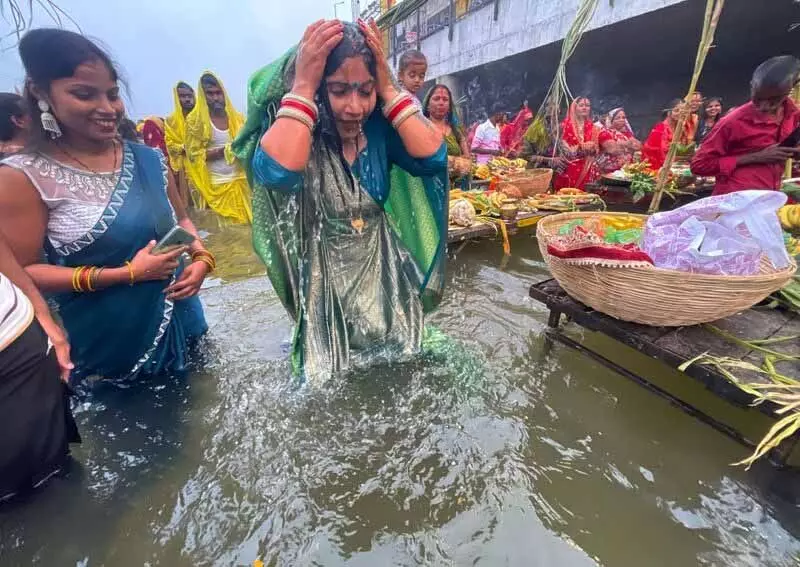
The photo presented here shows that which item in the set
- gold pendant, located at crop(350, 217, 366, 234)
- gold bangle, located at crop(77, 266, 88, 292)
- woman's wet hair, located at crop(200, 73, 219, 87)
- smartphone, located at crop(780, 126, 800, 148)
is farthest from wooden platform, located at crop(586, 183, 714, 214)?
gold bangle, located at crop(77, 266, 88, 292)

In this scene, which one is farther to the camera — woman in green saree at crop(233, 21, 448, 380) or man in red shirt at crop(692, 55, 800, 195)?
man in red shirt at crop(692, 55, 800, 195)

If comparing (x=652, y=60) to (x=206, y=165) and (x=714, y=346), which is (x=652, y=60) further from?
(x=714, y=346)

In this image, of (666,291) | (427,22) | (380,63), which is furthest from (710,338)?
(427,22)

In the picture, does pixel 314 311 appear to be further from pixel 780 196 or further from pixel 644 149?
Answer: pixel 644 149

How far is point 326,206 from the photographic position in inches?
68.6

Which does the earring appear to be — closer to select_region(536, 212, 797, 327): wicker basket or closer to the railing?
select_region(536, 212, 797, 327): wicker basket

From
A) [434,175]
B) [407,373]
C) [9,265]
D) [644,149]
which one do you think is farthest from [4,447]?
[644,149]

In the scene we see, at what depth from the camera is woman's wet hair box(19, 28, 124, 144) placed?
4.25ft

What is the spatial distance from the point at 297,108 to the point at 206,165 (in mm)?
4348

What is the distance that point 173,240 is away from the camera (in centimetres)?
161

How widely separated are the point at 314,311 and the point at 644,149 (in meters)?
6.62

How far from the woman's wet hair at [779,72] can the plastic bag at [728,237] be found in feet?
5.22

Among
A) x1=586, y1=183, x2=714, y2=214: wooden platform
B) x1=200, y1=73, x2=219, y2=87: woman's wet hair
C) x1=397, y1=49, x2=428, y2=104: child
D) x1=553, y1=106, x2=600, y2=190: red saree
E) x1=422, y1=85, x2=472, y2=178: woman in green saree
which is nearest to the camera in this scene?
x1=397, y1=49, x2=428, y2=104: child

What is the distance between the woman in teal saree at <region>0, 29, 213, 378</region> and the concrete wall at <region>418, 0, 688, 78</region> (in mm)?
9345
